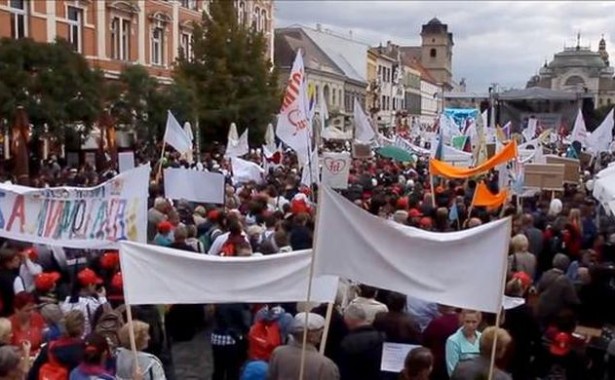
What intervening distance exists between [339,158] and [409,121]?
284 feet

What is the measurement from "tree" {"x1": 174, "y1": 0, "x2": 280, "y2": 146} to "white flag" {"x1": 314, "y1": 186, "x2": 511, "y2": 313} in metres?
34.1

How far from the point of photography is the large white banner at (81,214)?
7.65m

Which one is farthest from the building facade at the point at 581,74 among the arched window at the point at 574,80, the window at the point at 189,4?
the window at the point at 189,4

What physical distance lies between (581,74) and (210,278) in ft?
470

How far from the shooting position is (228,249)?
9.36 metres

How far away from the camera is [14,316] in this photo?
665 cm

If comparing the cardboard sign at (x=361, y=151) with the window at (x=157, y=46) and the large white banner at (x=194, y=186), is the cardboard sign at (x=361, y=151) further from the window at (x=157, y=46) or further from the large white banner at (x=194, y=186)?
the window at (x=157, y=46)

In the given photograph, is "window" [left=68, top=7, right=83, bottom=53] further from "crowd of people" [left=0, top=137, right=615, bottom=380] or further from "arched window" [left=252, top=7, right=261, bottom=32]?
"crowd of people" [left=0, top=137, right=615, bottom=380]

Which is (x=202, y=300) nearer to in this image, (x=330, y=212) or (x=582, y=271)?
(x=330, y=212)

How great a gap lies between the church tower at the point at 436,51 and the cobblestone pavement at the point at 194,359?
13010cm

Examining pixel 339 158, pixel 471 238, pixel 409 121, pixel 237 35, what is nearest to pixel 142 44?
pixel 237 35

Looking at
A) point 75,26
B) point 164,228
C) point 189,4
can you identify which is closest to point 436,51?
point 189,4

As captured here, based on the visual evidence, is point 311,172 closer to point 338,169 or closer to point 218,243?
point 338,169

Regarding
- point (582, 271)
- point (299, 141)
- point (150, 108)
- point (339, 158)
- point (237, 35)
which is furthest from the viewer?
point (237, 35)
